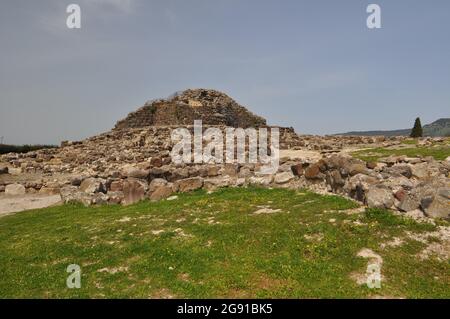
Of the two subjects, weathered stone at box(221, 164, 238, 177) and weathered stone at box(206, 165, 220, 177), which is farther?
weathered stone at box(206, 165, 220, 177)

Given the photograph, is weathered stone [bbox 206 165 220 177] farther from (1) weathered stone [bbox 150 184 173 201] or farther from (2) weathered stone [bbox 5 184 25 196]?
(2) weathered stone [bbox 5 184 25 196]

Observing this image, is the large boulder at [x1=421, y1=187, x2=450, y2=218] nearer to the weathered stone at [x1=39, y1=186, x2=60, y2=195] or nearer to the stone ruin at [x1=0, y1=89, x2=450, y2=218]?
the stone ruin at [x1=0, y1=89, x2=450, y2=218]

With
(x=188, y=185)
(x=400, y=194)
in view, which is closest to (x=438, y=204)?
(x=400, y=194)

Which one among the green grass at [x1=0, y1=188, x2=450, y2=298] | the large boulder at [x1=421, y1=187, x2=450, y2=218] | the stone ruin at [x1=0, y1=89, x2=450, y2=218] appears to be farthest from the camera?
the stone ruin at [x1=0, y1=89, x2=450, y2=218]

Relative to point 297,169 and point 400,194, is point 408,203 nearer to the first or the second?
point 400,194

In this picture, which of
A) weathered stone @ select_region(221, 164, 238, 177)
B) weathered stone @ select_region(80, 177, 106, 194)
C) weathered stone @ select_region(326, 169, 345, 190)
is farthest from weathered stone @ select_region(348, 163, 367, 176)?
weathered stone @ select_region(80, 177, 106, 194)

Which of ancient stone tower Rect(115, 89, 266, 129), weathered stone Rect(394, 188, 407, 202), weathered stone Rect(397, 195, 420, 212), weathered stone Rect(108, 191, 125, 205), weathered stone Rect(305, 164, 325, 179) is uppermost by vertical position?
ancient stone tower Rect(115, 89, 266, 129)

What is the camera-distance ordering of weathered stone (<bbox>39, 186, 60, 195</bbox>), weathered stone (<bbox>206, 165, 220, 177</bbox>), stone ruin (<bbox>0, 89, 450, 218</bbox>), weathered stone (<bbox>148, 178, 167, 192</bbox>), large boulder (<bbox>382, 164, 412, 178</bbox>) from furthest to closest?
1. weathered stone (<bbox>39, 186, 60, 195</bbox>)
2. weathered stone (<bbox>206, 165, 220, 177</bbox>)
3. weathered stone (<bbox>148, 178, 167, 192</bbox>)
4. large boulder (<bbox>382, 164, 412, 178</bbox>)
5. stone ruin (<bbox>0, 89, 450, 218</bbox>)

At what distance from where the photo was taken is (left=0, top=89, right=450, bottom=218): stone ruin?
1206 cm

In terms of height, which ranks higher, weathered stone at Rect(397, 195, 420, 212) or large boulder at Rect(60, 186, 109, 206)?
weathered stone at Rect(397, 195, 420, 212)

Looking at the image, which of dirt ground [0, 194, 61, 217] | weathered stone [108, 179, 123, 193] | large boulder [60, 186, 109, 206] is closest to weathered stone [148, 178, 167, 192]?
weathered stone [108, 179, 123, 193]

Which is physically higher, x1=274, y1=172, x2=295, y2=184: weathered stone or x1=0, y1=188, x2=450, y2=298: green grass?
x1=274, y1=172, x2=295, y2=184: weathered stone

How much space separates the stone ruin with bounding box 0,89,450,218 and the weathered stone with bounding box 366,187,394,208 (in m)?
0.03
